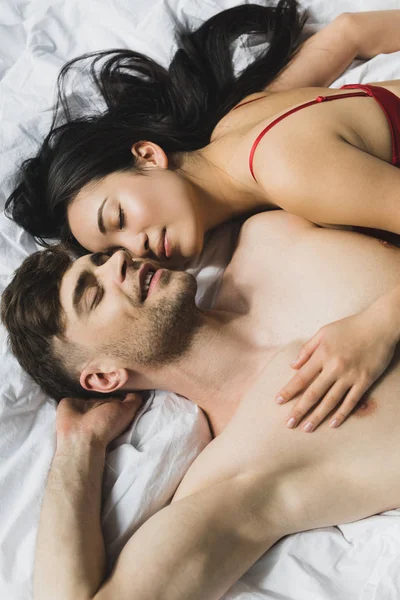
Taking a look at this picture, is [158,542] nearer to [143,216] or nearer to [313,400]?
[313,400]

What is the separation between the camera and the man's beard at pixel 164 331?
1.40 metres

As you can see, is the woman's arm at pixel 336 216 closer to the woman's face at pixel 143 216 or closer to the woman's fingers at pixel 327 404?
the woman's fingers at pixel 327 404

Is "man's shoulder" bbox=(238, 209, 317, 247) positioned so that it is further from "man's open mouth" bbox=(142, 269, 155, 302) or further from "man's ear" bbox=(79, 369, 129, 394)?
"man's ear" bbox=(79, 369, 129, 394)

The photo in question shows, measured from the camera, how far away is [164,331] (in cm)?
140

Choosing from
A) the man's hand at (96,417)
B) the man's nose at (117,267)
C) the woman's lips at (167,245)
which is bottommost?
the man's hand at (96,417)

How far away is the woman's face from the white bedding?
7.0 inches

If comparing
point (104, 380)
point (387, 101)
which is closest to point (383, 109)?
point (387, 101)

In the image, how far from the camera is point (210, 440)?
4.88 ft

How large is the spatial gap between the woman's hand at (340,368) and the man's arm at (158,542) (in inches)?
7.1

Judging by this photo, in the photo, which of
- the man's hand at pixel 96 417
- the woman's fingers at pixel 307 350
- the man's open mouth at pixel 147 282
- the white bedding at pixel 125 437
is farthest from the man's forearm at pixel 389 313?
the man's hand at pixel 96 417

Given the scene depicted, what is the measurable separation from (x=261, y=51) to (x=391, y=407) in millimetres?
1138

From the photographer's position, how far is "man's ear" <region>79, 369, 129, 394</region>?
1.46m

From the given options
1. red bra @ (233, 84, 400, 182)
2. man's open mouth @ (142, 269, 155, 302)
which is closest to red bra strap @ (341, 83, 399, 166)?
red bra @ (233, 84, 400, 182)

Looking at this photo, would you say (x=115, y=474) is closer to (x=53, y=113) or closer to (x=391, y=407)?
(x=391, y=407)
